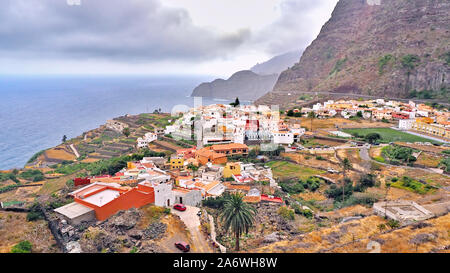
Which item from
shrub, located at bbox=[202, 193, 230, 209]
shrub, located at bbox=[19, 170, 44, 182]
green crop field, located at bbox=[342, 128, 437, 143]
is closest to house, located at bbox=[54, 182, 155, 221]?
shrub, located at bbox=[202, 193, 230, 209]

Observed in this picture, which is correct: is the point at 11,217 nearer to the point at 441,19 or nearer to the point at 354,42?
the point at 441,19

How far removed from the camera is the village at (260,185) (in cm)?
931

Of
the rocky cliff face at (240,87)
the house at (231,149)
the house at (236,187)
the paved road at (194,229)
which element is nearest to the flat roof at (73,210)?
the paved road at (194,229)

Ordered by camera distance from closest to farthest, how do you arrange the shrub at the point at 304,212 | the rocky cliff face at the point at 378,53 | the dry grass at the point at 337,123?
the shrub at the point at 304,212, the dry grass at the point at 337,123, the rocky cliff face at the point at 378,53

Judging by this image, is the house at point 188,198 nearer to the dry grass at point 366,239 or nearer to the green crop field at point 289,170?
the dry grass at point 366,239

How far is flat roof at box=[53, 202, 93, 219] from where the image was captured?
10142mm

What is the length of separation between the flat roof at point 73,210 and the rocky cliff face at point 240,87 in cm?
9469

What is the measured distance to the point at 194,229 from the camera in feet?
31.6

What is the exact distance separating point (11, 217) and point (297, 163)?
16566 millimetres

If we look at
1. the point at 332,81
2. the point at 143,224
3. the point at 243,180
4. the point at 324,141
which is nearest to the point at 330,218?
the point at 243,180

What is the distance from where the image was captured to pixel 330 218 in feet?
39.4

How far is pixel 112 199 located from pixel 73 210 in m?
1.36

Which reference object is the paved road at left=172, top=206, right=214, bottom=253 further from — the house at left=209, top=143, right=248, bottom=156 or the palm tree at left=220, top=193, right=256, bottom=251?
the house at left=209, top=143, right=248, bottom=156

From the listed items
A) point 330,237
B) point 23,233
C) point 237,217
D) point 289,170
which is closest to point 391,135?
point 289,170
